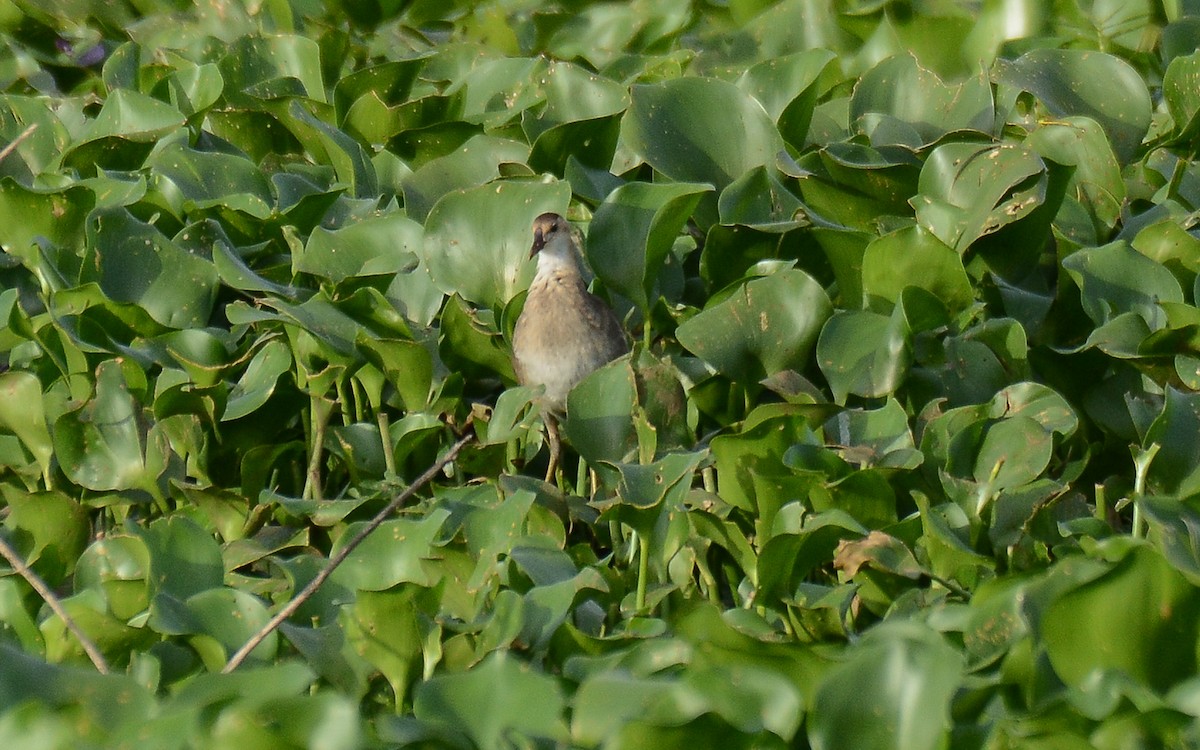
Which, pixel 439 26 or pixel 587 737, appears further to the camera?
pixel 439 26

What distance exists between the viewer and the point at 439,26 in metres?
6.20

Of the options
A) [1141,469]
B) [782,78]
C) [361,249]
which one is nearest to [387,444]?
[361,249]

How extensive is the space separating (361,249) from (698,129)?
869 mm

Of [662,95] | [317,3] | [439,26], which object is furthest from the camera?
[439,26]

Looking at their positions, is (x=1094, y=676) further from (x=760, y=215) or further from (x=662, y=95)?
(x=662, y=95)

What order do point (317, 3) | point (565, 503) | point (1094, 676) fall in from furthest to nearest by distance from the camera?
point (317, 3), point (565, 503), point (1094, 676)

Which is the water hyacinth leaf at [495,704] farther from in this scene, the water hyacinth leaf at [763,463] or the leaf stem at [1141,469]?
the leaf stem at [1141,469]

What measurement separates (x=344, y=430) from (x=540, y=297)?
89cm

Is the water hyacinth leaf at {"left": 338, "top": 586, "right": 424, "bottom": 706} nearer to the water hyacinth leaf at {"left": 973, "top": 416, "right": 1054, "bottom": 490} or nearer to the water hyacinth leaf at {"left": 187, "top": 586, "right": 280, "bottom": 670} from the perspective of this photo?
the water hyacinth leaf at {"left": 187, "top": 586, "right": 280, "bottom": 670}

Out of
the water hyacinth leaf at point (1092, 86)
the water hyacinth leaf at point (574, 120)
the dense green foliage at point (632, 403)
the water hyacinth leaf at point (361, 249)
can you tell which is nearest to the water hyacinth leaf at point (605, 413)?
the dense green foliage at point (632, 403)

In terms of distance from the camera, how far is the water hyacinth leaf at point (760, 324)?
3.48 metres

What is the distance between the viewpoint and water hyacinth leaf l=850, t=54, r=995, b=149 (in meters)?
4.08

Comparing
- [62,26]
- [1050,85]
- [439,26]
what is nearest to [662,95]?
[1050,85]

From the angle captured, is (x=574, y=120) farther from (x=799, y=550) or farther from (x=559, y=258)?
(x=799, y=550)
